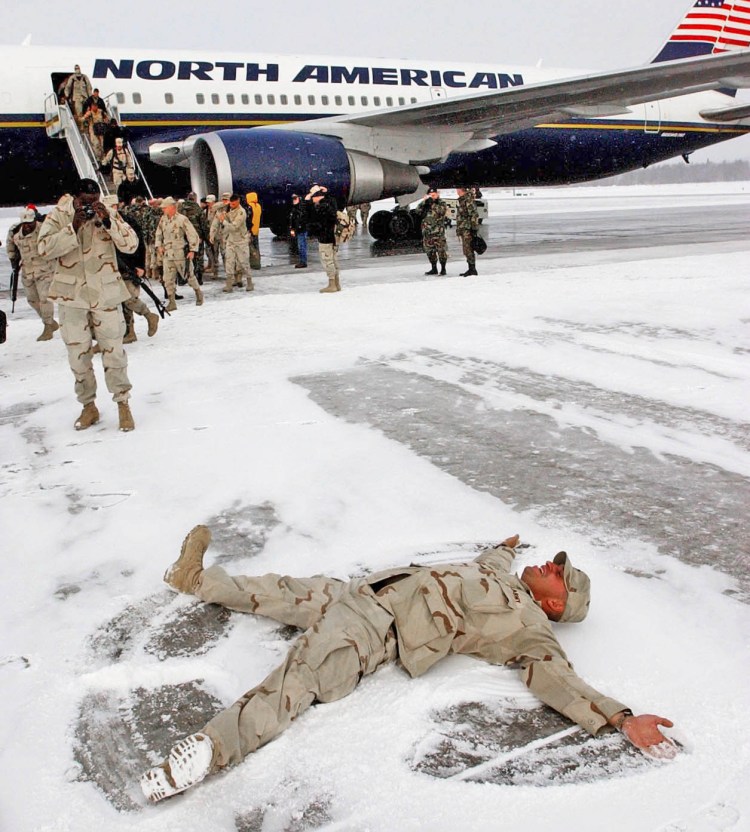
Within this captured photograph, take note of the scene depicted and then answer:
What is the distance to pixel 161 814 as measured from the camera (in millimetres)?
2039

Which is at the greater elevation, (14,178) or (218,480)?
(14,178)

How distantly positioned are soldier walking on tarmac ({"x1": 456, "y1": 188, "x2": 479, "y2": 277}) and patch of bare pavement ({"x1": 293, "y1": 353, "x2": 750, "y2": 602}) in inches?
214

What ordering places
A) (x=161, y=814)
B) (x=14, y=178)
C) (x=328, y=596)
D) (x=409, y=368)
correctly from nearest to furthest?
(x=161, y=814), (x=328, y=596), (x=409, y=368), (x=14, y=178)

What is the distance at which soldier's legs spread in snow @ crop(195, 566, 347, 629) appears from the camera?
288 cm

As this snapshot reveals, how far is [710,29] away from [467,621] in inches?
984

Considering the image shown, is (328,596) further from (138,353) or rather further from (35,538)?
(138,353)

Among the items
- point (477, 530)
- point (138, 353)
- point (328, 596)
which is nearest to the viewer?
point (328, 596)

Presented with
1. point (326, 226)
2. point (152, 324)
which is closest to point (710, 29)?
point (326, 226)

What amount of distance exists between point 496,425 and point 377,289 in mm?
6187

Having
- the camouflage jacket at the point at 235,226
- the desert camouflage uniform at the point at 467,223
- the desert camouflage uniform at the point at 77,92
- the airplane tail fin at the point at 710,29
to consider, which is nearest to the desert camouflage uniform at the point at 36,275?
the camouflage jacket at the point at 235,226

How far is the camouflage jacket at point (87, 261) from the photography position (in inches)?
198

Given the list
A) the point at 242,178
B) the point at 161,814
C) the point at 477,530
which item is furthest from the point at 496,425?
the point at 242,178

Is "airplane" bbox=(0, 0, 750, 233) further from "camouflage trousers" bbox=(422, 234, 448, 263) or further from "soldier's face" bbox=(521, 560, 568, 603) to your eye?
"soldier's face" bbox=(521, 560, 568, 603)

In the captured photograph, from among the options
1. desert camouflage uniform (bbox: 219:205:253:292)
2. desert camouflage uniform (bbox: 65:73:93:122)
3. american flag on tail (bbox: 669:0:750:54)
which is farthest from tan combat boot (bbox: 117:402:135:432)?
american flag on tail (bbox: 669:0:750:54)
